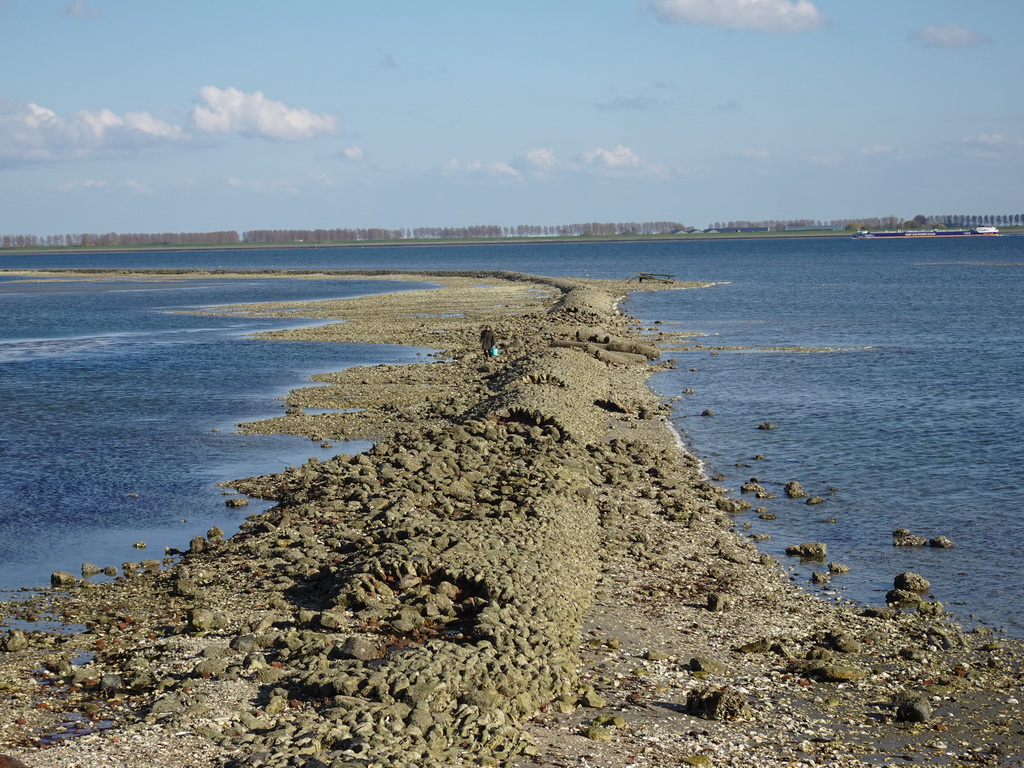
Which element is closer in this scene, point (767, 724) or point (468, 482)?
point (767, 724)

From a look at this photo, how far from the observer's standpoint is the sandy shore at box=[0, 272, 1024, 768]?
12.7 metres

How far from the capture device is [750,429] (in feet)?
111

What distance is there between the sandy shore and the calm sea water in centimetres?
200

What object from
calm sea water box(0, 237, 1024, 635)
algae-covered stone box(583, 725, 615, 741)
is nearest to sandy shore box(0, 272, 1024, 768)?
algae-covered stone box(583, 725, 615, 741)

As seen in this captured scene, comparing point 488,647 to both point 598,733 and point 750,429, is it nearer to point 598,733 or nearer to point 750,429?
point 598,733

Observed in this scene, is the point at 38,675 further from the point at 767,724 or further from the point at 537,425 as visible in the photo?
the point at 537,425

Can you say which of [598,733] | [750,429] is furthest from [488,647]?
[750,429]

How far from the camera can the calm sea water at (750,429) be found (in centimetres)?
2175

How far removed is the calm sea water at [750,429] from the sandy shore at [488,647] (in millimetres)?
1996

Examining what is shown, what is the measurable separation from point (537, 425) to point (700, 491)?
677 cm

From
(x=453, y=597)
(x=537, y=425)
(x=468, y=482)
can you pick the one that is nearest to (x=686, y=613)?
(x=453, y=597)

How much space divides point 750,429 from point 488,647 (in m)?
21.0

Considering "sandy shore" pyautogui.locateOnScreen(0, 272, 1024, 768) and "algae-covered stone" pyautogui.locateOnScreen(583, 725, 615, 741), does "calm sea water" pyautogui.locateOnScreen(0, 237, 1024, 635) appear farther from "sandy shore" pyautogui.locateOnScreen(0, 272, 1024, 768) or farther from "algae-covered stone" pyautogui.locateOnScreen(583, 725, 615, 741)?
"algae-covered stone" pyautogui.locateOnScreen(583, 725, 615, 741)

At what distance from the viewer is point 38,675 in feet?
48.3
